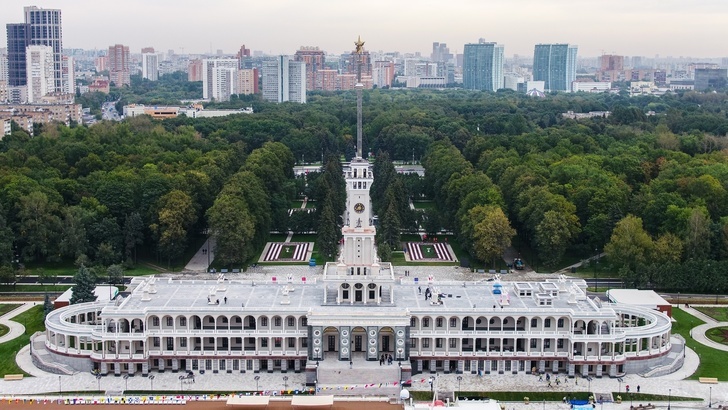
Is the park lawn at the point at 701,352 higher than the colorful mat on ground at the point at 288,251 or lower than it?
lower

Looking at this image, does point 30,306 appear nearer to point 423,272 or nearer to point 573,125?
point 423,272

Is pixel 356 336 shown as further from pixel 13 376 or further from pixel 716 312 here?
pixel 716 312

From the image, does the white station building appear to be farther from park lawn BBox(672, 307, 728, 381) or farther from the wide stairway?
park lawn BBox(672, 307, 728, 381)

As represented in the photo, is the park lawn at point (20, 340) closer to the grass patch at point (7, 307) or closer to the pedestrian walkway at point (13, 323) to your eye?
the pedestrian walkway at point (13, 323)

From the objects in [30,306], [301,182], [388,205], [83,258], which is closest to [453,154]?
[301,182]

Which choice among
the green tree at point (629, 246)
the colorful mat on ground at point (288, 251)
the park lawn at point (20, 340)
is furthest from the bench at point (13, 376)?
the green tree at point (629, 246)

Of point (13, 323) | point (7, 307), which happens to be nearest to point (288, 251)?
point (7, 307)

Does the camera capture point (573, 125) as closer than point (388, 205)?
No
